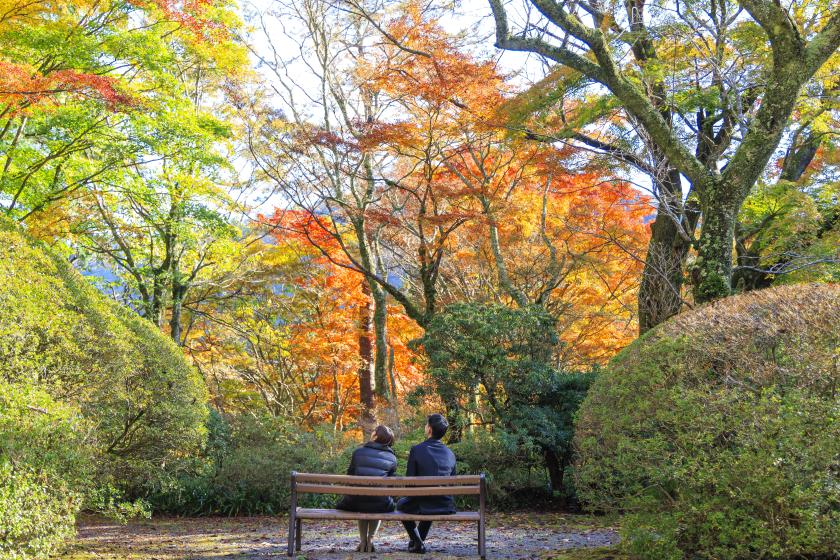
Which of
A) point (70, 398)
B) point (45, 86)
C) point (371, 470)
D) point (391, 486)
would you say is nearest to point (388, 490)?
point (391, 486)

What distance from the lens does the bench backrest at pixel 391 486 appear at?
565 cm

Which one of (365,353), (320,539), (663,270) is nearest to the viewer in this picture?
(320,539)

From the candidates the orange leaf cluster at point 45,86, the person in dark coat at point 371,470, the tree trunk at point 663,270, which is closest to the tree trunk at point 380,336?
the tree trunk at point 663,270

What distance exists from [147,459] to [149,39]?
6.76 m

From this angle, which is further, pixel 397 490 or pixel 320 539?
pixel 320 539

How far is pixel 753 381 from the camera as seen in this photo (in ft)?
14.8

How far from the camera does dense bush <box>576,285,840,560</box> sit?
399cm

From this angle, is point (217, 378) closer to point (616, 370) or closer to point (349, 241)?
point (349, 241)

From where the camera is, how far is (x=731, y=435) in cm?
433

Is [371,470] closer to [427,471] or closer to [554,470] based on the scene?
[427,471]

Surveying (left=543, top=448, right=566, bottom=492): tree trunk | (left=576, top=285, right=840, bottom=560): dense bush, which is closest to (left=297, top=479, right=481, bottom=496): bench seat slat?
(left=576, top=285, right=840, bottom=560): dense bush

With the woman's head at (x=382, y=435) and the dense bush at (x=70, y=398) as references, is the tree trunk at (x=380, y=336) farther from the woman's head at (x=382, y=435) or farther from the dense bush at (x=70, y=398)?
the woman's head at (x=382, y=435)

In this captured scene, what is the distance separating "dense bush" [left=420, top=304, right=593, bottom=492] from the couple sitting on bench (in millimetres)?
3265

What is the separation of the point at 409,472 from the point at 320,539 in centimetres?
163
